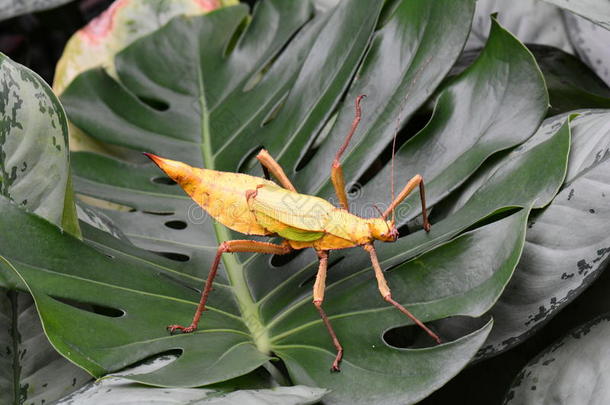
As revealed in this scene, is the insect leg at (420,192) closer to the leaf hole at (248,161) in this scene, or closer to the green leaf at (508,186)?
the green leaf at (508,186)

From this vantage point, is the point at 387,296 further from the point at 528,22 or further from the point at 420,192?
the point at 528,22

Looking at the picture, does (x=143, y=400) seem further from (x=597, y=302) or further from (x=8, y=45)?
(x=8, y=45)

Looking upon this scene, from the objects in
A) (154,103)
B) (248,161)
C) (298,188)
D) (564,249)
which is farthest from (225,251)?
(154,103)

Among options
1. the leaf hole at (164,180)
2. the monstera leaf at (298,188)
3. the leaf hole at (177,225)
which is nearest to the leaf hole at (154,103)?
the monstera leaf at (298,188)

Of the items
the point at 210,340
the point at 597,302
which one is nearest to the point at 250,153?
the point at 210,340

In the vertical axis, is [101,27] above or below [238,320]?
above

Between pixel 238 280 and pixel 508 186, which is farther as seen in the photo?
pixel 238 280

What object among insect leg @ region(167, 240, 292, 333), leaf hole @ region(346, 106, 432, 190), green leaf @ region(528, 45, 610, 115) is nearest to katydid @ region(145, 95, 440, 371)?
insect leg @ region(167, 240, 292, 333)
